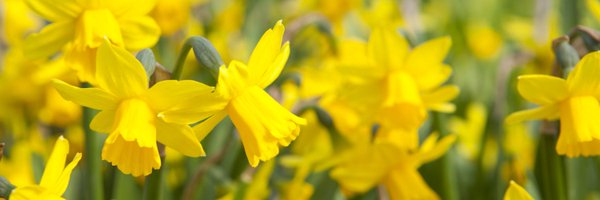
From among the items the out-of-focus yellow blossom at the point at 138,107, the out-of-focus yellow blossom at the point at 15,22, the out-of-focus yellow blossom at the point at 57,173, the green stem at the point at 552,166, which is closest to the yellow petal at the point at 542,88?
the green stem at the point at 552,166

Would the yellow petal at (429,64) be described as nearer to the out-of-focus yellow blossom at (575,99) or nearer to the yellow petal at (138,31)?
the out-of-focus yellow blossom at (575,99)

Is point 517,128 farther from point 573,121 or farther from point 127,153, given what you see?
point 127,153

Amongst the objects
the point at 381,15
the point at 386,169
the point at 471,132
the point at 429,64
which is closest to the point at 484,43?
the point at 381,15

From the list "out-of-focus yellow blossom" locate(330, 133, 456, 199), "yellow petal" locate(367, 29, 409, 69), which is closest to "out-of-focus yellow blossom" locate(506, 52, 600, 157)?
"out-of-focus yellow blossom" locate(330, 133, 456, 199)

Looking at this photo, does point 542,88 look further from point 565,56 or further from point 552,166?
point 552,166

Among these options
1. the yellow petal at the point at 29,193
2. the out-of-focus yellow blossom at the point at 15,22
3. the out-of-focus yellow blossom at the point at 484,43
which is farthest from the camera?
the out-of-focus yellow blossom at the point at 484,43

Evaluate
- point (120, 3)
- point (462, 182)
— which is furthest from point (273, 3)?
point (120, 3)

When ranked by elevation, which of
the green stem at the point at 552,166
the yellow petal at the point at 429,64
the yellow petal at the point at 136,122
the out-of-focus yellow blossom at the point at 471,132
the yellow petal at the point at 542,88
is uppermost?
the yellow petal at the point at 136,122
